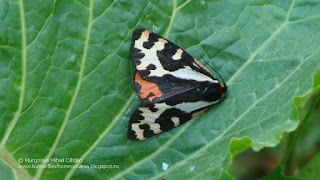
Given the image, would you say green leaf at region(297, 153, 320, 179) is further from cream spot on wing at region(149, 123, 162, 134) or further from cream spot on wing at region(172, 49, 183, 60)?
cream spot on wing at region(172, 49, 183, 60)

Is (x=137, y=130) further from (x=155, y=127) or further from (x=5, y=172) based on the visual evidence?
(x=5, y=172)

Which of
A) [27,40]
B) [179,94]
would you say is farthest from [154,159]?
[27,40]

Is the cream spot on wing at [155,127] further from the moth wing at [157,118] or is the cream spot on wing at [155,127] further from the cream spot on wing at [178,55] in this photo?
the cream spot on wing at [178,55]

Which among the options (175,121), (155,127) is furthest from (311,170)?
(155,127)

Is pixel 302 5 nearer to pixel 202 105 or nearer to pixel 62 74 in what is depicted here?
pixel 202 105

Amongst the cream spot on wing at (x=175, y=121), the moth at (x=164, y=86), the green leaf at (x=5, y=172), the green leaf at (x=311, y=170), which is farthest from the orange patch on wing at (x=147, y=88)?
the green leaf at (x=311, y=170)

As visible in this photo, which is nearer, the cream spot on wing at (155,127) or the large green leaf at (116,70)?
the large green leaf at (116,70)

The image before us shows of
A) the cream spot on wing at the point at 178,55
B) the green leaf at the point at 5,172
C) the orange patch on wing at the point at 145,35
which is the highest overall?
the orange patch on wing at the point at 145,35
